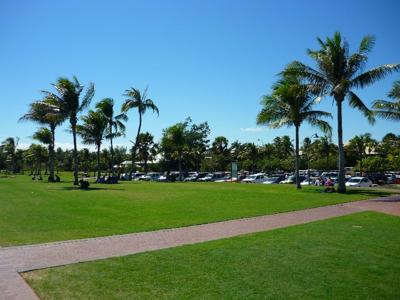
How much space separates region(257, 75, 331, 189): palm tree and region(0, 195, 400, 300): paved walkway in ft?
57.8

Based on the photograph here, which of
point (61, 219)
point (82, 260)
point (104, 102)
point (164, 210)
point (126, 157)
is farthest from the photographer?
point (126, 157)

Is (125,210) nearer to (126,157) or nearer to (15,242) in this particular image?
(15,242)

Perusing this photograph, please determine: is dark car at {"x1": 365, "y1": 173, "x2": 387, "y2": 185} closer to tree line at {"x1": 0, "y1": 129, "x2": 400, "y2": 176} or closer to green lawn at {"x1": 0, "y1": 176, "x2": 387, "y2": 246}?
tree line at {"x1": 0, "y1": 129, "x2": 400, "y2": 176}

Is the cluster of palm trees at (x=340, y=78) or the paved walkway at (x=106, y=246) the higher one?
the cluster of palm trees at (x=340, y=78)

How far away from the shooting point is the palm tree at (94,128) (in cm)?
5088

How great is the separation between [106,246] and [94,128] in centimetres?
4290

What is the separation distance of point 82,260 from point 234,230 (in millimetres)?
5147

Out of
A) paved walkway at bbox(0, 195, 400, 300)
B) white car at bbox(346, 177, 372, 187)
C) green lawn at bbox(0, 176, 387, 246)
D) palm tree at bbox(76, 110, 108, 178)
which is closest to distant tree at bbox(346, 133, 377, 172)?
white car at bbox(346, 177, 372, 187)

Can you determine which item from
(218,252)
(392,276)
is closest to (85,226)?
(218,252)

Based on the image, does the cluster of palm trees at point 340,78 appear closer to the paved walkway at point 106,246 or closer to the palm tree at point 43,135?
the paved walkway at point 106,246

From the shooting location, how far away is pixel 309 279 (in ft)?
23.0

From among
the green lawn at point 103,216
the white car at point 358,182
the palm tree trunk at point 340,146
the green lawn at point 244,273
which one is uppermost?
the palm tree trunk at point 340,146

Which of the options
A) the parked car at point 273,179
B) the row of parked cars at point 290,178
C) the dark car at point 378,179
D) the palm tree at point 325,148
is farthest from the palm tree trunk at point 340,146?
the palm tree at point 325,148

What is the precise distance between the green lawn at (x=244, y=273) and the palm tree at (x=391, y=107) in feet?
63.9
